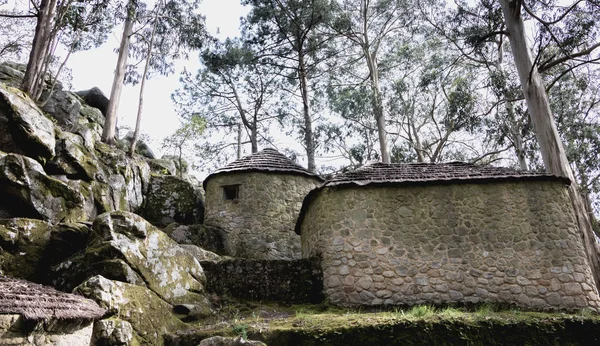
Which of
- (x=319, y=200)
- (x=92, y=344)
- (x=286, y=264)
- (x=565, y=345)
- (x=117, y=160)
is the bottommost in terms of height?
(x=565, y=345)

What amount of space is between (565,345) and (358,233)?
394 centimetres

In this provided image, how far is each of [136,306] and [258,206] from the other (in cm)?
864

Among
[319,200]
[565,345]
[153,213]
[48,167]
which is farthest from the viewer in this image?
[153,213]

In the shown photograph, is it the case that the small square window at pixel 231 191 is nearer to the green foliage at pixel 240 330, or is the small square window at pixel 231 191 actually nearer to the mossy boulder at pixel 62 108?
the mossy boulder at pixel 62 108

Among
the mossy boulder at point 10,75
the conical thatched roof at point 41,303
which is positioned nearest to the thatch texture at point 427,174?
the conical thatched roof at point 41,303

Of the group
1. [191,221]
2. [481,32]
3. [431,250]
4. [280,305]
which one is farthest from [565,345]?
[481,32]

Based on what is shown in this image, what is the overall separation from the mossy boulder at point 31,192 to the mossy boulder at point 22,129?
0.88m

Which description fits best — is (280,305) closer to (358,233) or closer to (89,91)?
(358,233)

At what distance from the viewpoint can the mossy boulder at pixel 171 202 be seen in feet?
49.8

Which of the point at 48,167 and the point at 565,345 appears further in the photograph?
the point at 48,167

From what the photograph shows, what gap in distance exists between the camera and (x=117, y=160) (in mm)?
13750

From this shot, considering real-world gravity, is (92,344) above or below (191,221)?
below

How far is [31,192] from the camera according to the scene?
8680mm

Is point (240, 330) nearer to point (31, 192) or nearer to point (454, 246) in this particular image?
point (454, 246)
